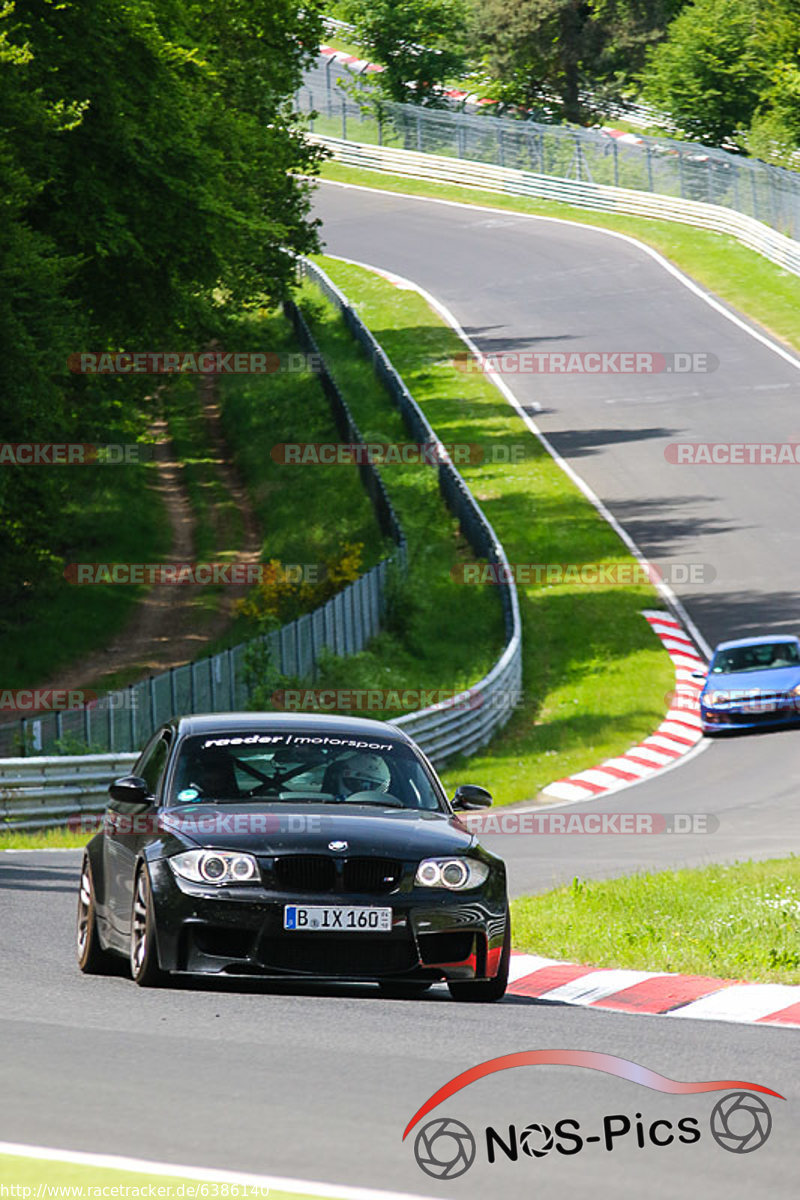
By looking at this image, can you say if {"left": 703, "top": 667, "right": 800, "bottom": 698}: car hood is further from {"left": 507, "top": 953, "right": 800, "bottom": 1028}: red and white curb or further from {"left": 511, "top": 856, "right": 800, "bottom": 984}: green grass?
{"left": 507, "top": 953, "right": 800, "bottom": 1028}: red and white curb

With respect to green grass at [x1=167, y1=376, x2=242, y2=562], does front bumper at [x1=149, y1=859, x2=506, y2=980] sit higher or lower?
higher

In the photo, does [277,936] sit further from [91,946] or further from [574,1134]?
[574,1134]

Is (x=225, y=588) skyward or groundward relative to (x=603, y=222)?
groundward

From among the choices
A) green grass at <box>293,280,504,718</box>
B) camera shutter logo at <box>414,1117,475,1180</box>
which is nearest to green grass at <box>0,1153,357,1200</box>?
camera shutter logo at <box>414,1117,475,1180</box>

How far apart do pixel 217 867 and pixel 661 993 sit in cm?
268

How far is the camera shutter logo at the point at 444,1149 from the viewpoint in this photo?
603 cm

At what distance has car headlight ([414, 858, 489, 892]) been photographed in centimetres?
977

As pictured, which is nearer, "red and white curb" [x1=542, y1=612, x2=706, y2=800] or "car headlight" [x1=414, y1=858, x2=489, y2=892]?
"car headlight" [x1=414, y1=858, x2=489, y2=892]

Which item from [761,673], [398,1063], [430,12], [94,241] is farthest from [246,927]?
[430,12]

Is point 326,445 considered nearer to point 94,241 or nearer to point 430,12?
point 94,241

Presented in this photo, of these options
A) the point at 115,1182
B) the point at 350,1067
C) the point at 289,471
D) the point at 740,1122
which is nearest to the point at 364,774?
the point at 350,1067

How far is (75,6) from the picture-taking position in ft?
102

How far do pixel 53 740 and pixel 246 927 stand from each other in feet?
47.3

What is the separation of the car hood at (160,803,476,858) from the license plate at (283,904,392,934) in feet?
0.97
